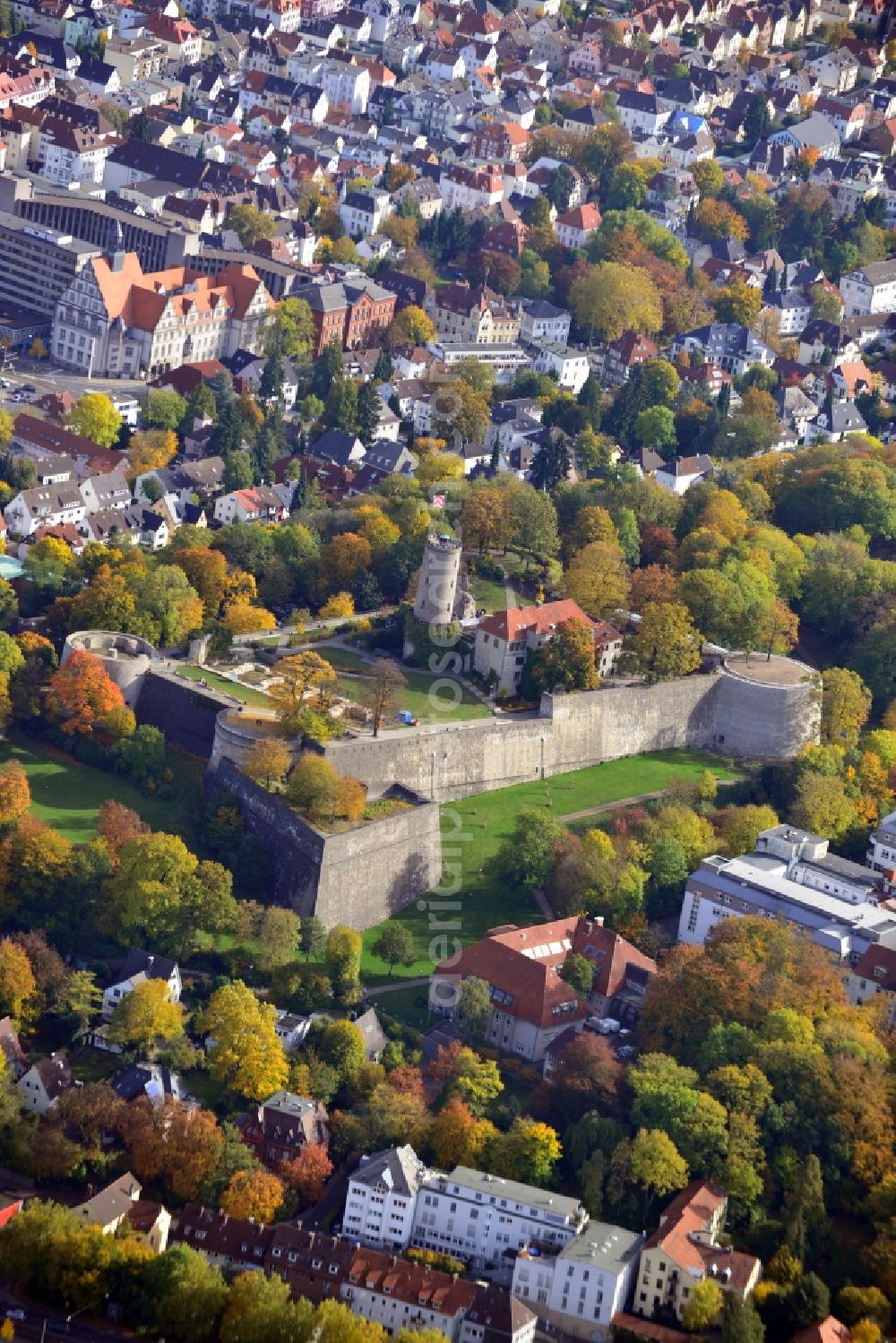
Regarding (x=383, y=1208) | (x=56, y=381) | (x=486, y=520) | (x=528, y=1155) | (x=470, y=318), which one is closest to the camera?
(x=383, y=1208)

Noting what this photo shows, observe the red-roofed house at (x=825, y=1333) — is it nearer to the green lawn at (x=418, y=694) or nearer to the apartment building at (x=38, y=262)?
the green lawn at (x=418, y=694)

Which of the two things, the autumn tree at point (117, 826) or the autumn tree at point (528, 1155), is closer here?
the autumn tree at point (528, 1155)

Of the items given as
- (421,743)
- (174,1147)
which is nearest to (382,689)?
(421,743)

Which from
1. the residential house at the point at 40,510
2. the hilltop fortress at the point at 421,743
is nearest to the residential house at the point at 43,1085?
the hilltop fortress at the point at 421,743

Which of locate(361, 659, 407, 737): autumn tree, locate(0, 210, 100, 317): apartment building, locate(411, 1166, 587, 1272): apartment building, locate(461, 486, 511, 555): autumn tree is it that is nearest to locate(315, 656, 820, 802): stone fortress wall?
locate(361, 659, 407, 737): autumn tree

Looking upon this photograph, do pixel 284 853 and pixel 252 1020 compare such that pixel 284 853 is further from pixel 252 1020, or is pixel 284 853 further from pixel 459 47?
pixel 459 47

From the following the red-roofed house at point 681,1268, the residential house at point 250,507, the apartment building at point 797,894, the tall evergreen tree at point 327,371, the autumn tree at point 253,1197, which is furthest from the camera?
the tall evergreen tree at point 327,371

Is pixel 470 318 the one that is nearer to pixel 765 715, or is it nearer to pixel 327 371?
pixel 327 371

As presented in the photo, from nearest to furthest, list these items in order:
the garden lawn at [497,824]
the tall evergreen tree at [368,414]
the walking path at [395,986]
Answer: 1. the walking path at [395,986]
2. the garden lawn at [497,824]
3. the tall evergreen tree at [368,414]
